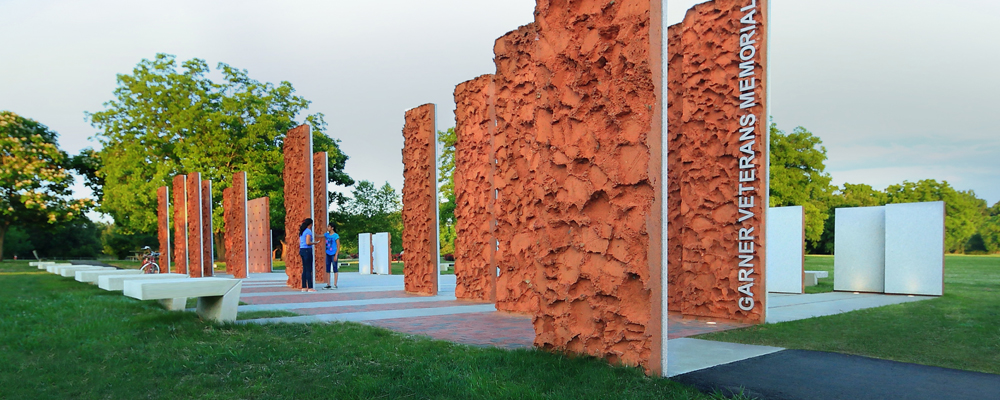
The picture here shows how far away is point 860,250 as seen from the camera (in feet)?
39.3

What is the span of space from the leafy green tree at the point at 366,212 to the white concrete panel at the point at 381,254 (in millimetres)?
12047

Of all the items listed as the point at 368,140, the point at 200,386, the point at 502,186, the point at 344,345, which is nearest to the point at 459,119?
the point at 502,186

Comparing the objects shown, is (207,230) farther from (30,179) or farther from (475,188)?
(30,179)

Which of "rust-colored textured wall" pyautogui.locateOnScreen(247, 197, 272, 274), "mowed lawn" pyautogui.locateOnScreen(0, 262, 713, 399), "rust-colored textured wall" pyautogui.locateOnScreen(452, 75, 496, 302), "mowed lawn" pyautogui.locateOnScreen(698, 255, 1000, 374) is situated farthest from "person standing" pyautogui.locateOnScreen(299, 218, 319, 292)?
"rust-colored textured wall" pyautogui.locateOnScreen(247, 197, 272, 274)

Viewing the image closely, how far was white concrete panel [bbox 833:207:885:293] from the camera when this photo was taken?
11703 millimetres

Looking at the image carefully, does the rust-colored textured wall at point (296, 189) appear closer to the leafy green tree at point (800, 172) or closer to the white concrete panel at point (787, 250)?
the white concrete panel at point (787, 250)

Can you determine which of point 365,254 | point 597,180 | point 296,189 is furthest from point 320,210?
point 597,180

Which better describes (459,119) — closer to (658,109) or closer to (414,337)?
(414,337)

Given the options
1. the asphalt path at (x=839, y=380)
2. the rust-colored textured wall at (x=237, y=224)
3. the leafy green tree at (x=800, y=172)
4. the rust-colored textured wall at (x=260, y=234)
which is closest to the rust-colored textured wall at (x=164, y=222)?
the rust-colored textured wall at (x=237, y=224)

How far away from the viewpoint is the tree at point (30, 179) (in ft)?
108

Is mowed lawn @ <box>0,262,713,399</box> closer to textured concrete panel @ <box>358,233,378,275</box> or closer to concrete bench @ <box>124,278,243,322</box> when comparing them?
concrete bench @ <box>124,278,243,322</box>

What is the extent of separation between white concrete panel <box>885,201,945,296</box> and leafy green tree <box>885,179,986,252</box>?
37160 millimetres

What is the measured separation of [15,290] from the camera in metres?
11.8

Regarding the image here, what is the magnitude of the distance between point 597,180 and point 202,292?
4.27 metres
